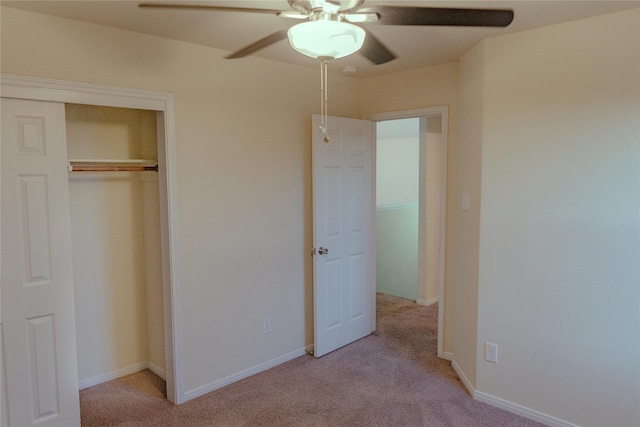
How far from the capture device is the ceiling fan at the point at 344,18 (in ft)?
4.82

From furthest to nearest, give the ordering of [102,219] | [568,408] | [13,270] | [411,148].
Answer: [411,148], [102,219], [568,408], [13,270]

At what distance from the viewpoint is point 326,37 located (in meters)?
1.49

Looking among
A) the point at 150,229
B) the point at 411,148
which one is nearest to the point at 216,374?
the point at 150,229

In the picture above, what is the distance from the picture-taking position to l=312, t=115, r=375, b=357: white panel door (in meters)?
3.57

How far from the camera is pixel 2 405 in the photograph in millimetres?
2279

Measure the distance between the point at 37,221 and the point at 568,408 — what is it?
3275 mm

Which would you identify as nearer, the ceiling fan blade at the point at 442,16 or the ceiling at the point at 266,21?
the ceiling fan blade at the point at 442,16

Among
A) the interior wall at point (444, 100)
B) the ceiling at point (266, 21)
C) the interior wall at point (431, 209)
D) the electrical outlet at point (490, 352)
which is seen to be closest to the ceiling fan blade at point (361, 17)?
the ceiling at point (266, 21)

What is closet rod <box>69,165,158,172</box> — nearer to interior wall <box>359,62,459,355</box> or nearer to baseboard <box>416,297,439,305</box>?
interior wall <box>359,62,459,355</box>

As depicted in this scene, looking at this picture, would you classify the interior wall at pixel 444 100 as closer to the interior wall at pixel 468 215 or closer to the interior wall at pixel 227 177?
the interior wall at pixel 468 215

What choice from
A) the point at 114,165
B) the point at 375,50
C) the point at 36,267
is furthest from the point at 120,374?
the point at 375,50

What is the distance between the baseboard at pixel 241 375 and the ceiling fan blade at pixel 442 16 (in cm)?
265

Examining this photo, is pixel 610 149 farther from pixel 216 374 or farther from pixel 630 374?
pixel 216 374

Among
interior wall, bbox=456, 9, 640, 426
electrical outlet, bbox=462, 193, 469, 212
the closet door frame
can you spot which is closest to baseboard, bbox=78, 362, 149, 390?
the closet door frame
